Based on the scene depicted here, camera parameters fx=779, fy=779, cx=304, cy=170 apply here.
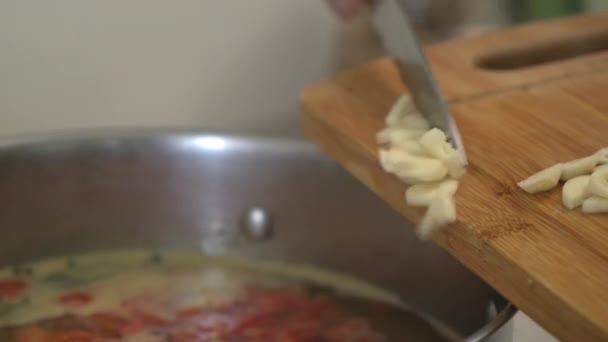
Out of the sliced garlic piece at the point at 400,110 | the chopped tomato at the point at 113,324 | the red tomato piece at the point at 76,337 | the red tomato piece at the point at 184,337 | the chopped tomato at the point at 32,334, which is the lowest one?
the red tomato piece at the point at 184,337

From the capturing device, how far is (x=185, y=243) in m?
0.86

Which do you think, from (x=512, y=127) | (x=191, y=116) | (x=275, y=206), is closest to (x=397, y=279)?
(x=275, y=206)

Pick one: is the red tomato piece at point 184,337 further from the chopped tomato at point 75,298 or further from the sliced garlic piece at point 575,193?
the sliced garlic piece at point 575,193

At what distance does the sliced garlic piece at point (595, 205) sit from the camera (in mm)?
493

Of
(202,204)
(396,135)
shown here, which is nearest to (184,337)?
(202,204)

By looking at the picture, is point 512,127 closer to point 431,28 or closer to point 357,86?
point 357,86

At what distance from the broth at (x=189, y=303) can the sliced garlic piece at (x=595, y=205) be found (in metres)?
0.29

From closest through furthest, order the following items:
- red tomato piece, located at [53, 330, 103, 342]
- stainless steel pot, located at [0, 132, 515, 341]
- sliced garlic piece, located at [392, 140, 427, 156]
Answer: sliced garlic piece, located at [392, 140, 427, 156], red tomato piece, located at [53, 330, 103, 342], stainless steel pot, located at [0, 132, 515, 341]

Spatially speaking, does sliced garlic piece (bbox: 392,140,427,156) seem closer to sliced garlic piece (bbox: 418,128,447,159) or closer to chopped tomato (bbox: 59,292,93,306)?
sliced garlic piece (bbox: 418,128,447,159)

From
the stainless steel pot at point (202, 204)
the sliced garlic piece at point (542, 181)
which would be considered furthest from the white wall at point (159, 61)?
the sliced garlic piece at point (542, 181)

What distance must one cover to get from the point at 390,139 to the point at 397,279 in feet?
0.88

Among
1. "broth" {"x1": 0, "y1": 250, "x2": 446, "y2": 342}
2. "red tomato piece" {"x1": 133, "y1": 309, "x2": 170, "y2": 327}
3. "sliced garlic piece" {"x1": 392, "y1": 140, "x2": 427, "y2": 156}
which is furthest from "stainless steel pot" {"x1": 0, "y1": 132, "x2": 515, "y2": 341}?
"sliced garlic piece" {"x1": 392, "y1": 140, "x2": 427, "y2": 156}

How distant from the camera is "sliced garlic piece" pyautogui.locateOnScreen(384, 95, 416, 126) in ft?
1.99

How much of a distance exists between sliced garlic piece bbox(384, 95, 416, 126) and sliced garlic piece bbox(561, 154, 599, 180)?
Answer: 5.3 inches
